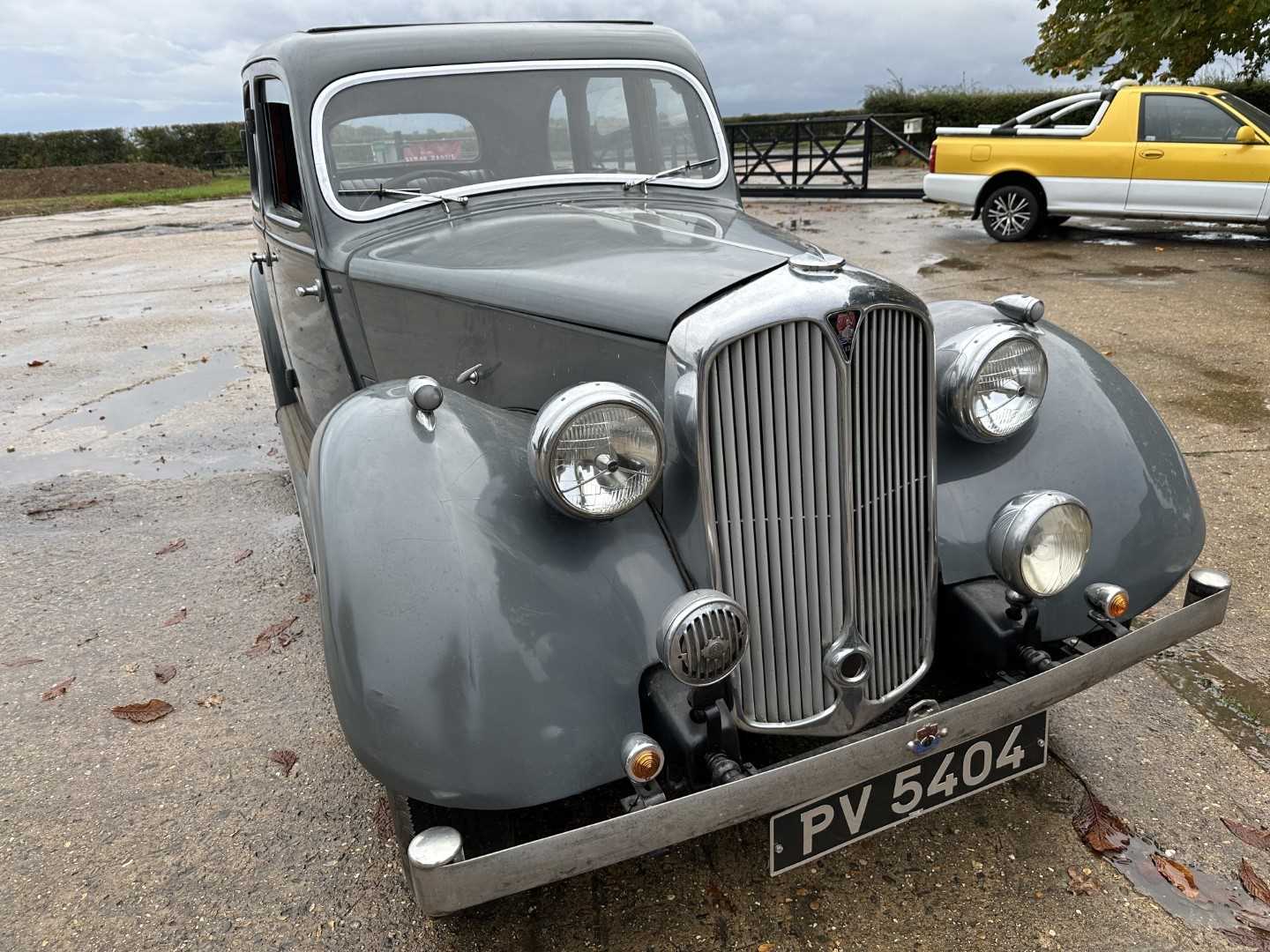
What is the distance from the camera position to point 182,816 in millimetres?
2543

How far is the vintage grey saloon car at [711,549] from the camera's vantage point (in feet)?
5.76

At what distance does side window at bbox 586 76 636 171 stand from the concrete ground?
204 centimetres

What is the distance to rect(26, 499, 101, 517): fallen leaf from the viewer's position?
4.56m

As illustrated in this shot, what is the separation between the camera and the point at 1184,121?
31.1ft

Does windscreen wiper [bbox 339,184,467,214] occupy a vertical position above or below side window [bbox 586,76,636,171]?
below

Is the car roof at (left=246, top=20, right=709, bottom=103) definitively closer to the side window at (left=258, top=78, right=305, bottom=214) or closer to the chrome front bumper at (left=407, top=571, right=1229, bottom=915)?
the side window at (left=258, top=78, right=305, bottom=214)

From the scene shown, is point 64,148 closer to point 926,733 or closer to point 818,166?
point 818,166

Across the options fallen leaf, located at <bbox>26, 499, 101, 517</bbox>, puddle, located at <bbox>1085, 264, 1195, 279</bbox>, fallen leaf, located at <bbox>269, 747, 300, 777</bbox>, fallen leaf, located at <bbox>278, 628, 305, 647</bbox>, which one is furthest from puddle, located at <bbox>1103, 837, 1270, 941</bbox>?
puddle, located at <bbox>1085, 264, 1195, 279</bbox>

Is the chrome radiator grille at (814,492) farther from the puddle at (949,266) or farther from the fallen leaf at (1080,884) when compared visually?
the puddle at (949,266)

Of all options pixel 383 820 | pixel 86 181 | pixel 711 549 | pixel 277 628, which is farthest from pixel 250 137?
pixel 86 181

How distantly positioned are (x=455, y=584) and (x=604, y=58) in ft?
8.15

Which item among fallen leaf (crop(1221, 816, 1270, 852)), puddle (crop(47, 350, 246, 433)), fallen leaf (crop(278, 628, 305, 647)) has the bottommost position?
fallen leaf (crop(1221, 816, 1270, 852))

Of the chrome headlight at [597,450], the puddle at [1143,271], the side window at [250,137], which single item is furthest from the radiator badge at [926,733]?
the puddle at [1143,271]

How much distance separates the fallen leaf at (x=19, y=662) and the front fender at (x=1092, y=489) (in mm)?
3089
